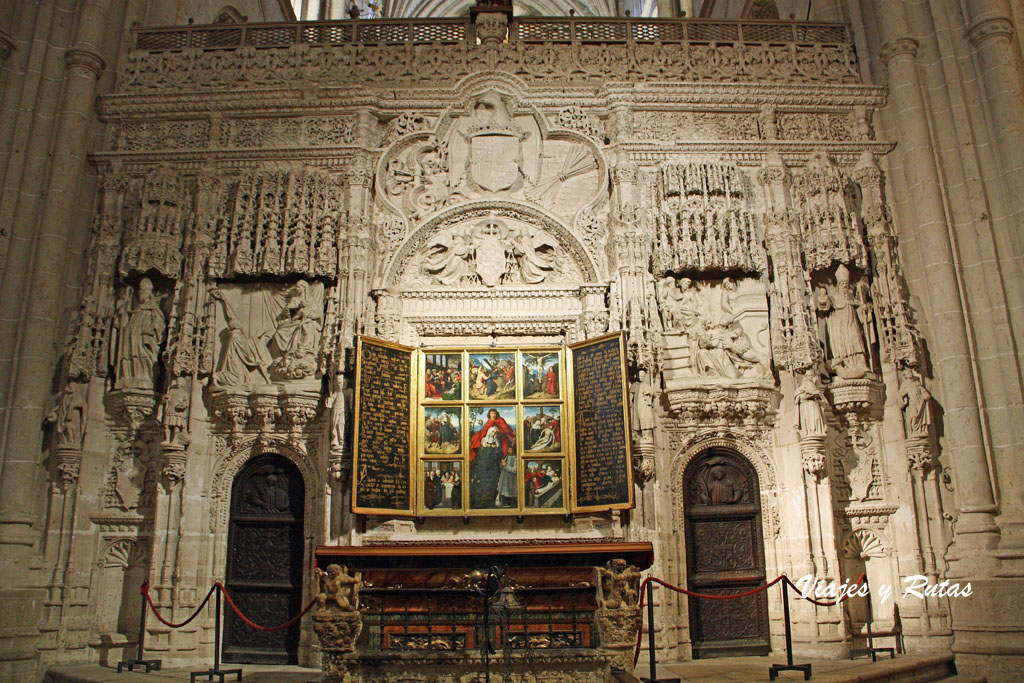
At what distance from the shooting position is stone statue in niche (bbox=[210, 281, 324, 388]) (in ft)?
37.4

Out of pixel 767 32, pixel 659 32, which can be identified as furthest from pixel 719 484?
pixel 767 32

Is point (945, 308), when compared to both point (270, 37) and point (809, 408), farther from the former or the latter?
point (270, 37)

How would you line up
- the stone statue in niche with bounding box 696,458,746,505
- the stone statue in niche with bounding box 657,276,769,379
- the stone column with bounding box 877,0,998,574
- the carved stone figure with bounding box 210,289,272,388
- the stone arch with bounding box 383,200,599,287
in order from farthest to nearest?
the stone arch with bounding box 383,200,599,287 < the stone statue in niche with bounding box 657,276,769,379 < the carved stone figure with bounding box 210,289,272,388 < the stone statue in niche with bounding box 696,458,746,505 < the stone column with bounding box 877,0,998,574

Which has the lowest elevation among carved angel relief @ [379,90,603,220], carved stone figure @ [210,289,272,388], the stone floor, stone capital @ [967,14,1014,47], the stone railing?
the stone floor

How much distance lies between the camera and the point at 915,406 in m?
10.8

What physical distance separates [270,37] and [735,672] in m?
11.6

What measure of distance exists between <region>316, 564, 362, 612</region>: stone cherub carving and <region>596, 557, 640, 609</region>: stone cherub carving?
2222 mm

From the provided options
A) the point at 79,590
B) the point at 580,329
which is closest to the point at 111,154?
the point at 79,590

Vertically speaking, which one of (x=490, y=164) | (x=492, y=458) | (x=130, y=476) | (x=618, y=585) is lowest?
(x=618, y=585)

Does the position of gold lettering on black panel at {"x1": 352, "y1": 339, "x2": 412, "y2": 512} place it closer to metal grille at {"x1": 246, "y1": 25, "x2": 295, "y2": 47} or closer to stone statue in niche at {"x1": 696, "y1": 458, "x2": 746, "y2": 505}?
stone statue in niche at {"x1": 696, "y1": 458, "x2": 746, "y2": 505}

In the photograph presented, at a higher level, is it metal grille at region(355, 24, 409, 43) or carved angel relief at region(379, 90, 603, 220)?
metal grille at region(355, 24, 409, 43)

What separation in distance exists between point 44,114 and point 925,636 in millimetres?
14045

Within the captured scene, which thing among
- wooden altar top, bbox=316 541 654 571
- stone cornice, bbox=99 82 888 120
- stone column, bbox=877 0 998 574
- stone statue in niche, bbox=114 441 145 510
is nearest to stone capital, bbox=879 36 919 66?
stone column, bbox=877 0 998 574

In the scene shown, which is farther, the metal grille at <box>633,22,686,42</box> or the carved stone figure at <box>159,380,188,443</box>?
the metal grille at <box>633,22,686,42</box>
